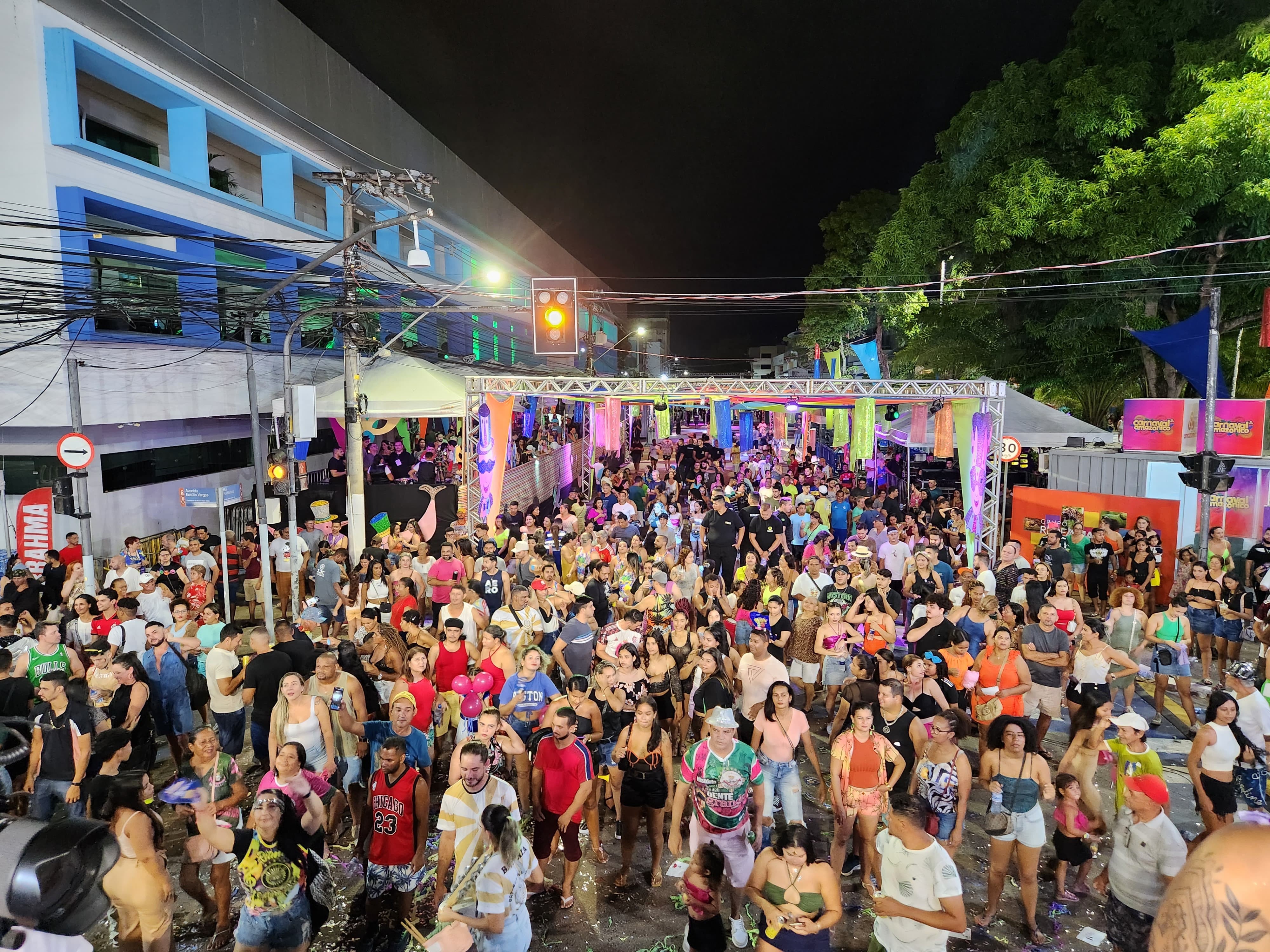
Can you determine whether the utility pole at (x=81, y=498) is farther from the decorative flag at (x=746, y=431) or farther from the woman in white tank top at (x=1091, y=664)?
the decorative flag at (x=746, y=431)

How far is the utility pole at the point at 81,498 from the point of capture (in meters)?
10.4

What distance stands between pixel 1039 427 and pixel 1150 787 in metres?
15.3

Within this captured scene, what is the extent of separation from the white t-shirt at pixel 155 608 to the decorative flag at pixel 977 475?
12697 mm

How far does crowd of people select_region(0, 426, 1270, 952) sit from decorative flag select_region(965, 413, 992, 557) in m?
4.09

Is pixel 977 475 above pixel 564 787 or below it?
above

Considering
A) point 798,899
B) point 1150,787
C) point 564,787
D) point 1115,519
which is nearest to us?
point 798,899

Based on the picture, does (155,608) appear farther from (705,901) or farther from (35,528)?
(705,901)

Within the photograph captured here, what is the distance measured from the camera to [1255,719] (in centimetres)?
561

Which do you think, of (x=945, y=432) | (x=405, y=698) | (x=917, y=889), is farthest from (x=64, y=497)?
(x=945, y=432)

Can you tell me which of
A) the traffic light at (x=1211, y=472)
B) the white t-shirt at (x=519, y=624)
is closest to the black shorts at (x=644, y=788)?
the white t-shirt at (x=519, y=624)

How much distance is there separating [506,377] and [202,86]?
30.6 ft

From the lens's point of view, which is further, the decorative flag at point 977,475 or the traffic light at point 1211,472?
the decorative flag at point 977,475

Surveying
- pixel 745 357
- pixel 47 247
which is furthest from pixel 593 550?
pixel 745 357

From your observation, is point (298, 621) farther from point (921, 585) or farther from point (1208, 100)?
point (1208, 100)
